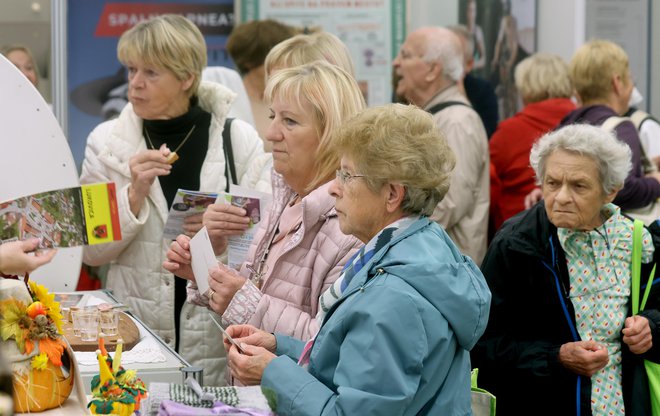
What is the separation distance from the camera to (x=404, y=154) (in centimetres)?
258

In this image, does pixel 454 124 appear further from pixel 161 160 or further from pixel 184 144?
pixel 161 160

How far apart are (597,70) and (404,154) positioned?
326cm

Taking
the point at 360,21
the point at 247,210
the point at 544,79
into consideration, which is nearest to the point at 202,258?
the point at 247,210

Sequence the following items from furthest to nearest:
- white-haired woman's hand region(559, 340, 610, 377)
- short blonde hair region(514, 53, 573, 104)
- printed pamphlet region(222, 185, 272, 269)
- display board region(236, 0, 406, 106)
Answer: display board region(236, 0, 406, 106) → short blonde hair region(514, 53, 573, 104) → printed pamphlet region(222, 185, 272, 269) → white-haired woman's hand region(559, 340, 610, 377)

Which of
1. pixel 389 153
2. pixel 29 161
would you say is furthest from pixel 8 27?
pixel 389 153

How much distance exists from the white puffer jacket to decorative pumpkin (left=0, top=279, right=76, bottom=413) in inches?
56.7

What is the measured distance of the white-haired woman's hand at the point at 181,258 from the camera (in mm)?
3578

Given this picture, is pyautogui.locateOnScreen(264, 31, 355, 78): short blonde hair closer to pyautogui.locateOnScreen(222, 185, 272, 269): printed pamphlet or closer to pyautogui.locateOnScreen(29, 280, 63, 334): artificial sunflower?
pyautogui.locateOnScreen(222, 185, 272, 269): printed pamphlet

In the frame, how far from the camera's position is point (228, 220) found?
12.0ft

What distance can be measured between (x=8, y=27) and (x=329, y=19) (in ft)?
7.40

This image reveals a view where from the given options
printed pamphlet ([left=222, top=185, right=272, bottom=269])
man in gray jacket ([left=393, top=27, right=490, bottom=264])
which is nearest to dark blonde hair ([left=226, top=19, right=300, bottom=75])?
man in gray jacket ([left=393, top=27, right=490, bottom=264])

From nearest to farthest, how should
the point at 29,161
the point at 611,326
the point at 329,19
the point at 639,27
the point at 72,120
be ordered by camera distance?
the point at 611,326 → the point at 29,161 → the point at 72,120 → the point at 329,19 → the point at 639,27

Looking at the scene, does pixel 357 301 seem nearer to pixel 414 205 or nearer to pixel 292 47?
pixel 414 205

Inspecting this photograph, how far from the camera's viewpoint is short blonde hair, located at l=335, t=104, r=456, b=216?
8.46 ft
